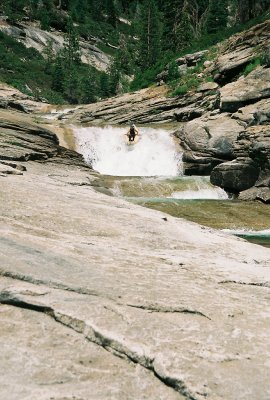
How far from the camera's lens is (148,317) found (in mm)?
4281

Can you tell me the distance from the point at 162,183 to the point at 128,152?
373 inches

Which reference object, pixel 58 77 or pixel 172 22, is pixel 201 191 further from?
pixel 58 77

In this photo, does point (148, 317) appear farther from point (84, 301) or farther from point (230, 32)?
point (230, 32)

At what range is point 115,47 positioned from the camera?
132000 mm

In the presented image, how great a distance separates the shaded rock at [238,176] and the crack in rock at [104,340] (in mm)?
24567

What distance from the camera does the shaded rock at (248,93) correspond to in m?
34.3

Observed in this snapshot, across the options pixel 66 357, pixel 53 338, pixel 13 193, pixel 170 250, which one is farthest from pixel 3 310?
pixel 13 193

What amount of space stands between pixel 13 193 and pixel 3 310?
196 inches

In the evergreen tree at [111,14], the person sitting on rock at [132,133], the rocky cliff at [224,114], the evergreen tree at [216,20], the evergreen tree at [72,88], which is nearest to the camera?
the rocky cliff at [224,114]

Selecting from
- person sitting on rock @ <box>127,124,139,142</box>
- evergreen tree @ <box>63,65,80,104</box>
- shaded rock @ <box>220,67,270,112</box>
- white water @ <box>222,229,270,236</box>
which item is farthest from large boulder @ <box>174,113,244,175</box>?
evergreen tree @ <box>63,65,80,104</box>

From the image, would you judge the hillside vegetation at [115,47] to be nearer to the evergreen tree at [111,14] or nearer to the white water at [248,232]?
the evergreen tree at [111,14]

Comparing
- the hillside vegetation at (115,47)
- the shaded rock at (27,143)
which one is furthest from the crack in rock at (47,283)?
the hillside vegetation at (115,47)

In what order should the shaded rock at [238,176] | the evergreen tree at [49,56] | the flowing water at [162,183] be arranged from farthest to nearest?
the evergreen tree at [49,56] → the shaded rock at [238,176] → the flowing water at [162,183]

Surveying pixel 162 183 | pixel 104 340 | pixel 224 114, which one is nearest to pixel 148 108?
pixel 224 114
